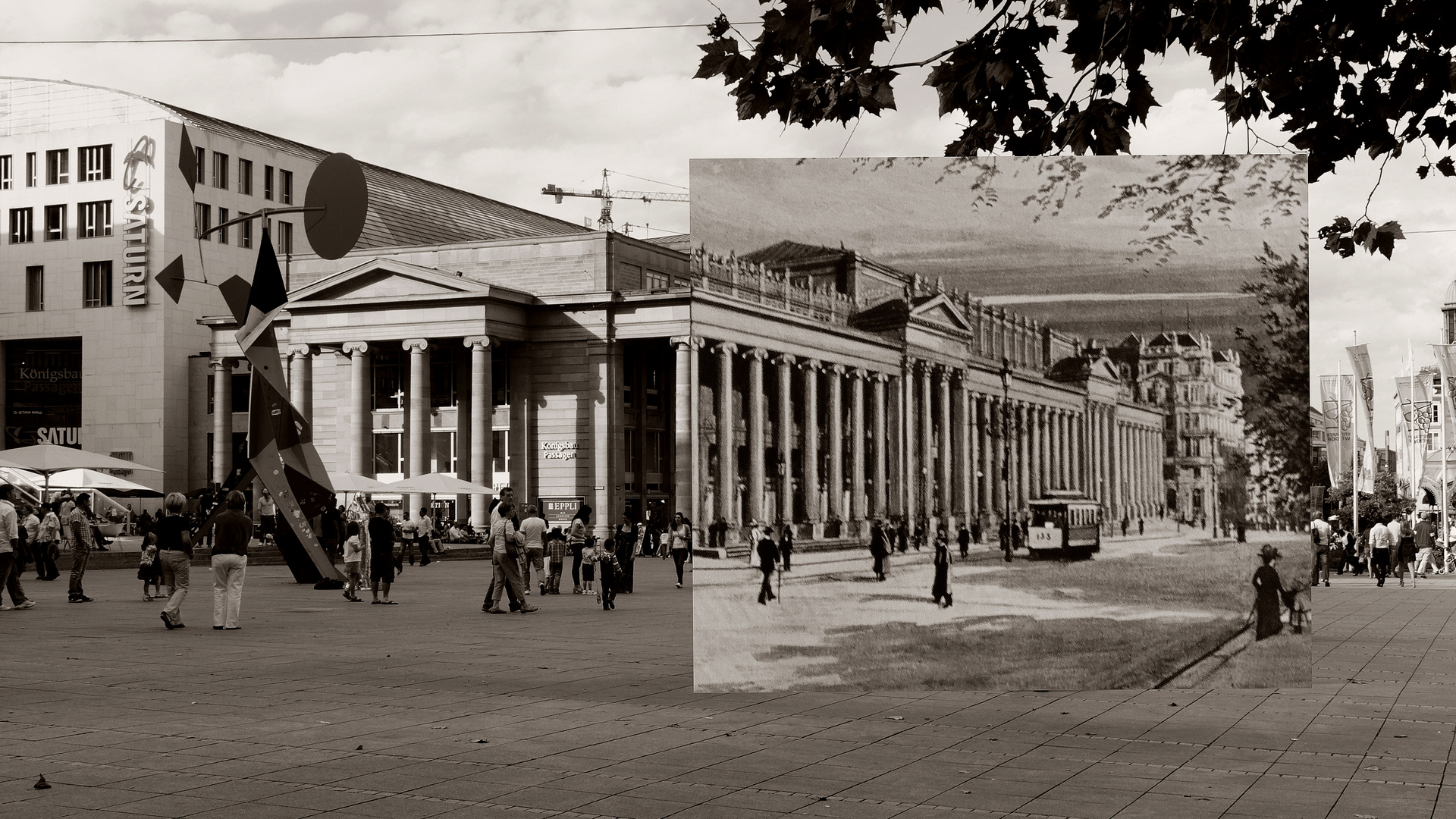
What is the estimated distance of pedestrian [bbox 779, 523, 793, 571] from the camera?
10.6 metres

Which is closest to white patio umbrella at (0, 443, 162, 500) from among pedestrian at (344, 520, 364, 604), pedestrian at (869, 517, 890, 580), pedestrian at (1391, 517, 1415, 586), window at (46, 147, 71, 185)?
pedestrian at (344, 520, 364, 604)

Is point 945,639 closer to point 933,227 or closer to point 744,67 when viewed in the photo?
point 933,227

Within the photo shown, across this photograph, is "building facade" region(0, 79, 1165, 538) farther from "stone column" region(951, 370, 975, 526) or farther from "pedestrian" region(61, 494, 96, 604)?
"stone column" region(951, 370, 975, 526)

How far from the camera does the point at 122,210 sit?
278ft

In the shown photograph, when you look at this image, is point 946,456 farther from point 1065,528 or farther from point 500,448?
point 500,448

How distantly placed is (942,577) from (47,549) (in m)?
27.2

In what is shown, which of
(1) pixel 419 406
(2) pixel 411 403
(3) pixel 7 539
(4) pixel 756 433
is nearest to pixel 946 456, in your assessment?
(4) pixel 756 433

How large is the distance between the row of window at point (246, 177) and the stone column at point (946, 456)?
7571 centimetres

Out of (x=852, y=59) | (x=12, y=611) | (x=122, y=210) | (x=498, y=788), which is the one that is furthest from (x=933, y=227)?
(x=122, y=210)

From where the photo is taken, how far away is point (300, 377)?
79750mm

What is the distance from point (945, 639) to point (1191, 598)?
5.23 feet

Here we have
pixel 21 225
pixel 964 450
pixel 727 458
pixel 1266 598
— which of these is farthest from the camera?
pixel 21 225

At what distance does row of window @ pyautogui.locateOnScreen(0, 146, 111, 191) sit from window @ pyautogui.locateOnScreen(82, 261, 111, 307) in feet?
15.3

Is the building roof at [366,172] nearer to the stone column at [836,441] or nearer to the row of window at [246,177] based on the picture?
the row of window at [246,177]
